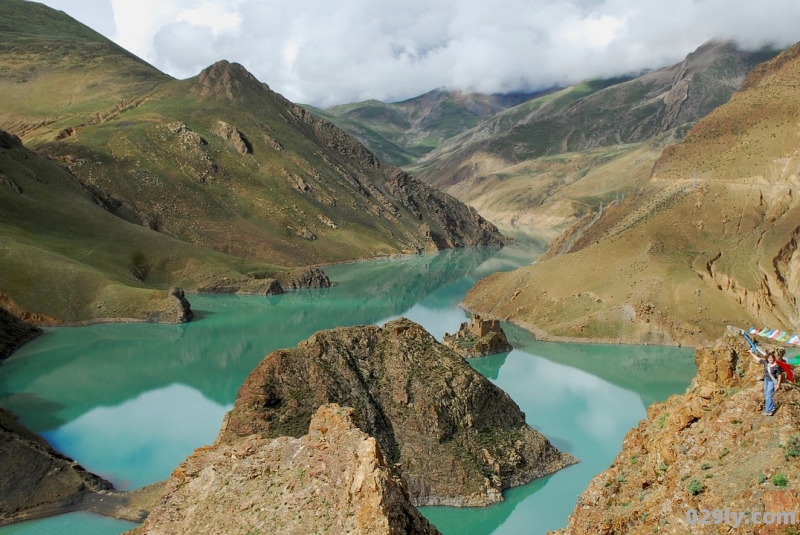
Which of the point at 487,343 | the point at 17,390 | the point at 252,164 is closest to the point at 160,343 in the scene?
the point at 17,390

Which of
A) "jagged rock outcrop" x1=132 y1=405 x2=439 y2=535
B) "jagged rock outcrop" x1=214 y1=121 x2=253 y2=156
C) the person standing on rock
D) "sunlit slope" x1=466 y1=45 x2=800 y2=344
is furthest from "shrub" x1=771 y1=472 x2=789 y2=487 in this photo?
"jagged rock outcrop" x1=214 y1=121 x2=253 y2=156

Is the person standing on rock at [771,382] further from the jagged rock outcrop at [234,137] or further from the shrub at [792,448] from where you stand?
the jagged rock outcrop at [234,137]

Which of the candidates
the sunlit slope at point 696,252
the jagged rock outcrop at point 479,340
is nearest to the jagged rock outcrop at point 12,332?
the jagged rock outcrop at point 479,340

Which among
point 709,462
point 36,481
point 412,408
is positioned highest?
Answer: point 412,408

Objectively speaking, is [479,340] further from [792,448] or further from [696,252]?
[792,448]

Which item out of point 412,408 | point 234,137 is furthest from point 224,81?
point 412,408

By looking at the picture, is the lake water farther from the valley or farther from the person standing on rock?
the person standing on rock
